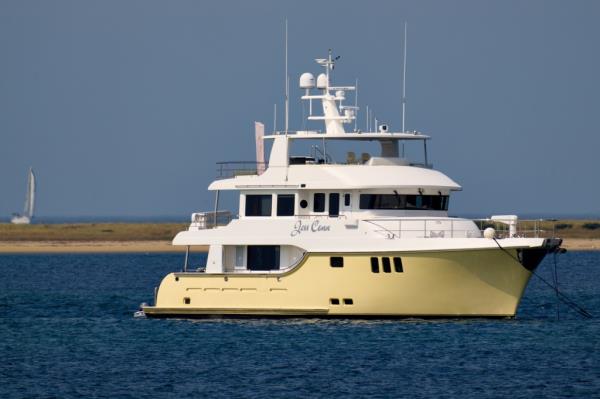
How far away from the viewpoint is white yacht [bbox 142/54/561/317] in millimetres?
37094

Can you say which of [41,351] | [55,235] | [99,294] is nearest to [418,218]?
[41,351]

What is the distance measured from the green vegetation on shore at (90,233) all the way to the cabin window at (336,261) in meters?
72.8

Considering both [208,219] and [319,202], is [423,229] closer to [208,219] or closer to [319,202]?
[319,202]

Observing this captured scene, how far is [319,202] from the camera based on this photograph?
1545 inches

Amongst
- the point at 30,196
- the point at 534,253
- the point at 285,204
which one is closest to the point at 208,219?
the point at 285,204

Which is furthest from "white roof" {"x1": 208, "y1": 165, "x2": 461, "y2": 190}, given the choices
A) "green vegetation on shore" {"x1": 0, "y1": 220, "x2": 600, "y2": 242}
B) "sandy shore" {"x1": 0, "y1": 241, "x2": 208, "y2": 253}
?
"green vegetation on shore" {"x1": 0, "y1": 220, "x2": 600, "y2": 242}

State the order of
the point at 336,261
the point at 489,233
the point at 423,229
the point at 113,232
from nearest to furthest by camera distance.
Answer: the point at 489,233, the point at 336,261, the point at 423,229, the point at 113,232

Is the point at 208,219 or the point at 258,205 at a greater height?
the point at 258,205

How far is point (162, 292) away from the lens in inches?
1582

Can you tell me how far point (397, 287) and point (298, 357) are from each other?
4.43 m

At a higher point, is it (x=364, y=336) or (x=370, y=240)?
(x=370, y=240)

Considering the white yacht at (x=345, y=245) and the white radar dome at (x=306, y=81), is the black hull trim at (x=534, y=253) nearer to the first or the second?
the white yacht at (x=345, y=245)

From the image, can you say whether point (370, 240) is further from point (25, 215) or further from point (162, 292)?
point (25, 215)

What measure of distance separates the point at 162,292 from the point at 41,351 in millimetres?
4556
